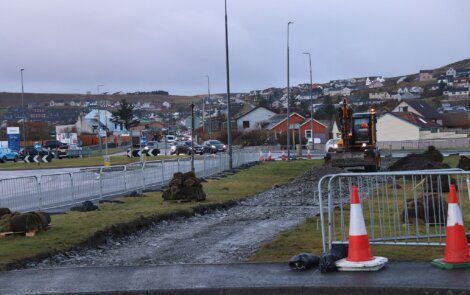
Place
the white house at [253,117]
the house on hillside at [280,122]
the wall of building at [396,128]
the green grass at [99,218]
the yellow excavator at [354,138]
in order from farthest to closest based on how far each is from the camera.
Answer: the white house at [253,117] < the house on hillside at [280,122] < the wall of building at [396,128] < the yellow excavator at [354,138] < the green grass at [99,218]

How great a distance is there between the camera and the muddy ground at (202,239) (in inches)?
476

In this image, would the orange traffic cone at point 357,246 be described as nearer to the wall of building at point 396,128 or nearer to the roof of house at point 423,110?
the wall of building at point 396,128

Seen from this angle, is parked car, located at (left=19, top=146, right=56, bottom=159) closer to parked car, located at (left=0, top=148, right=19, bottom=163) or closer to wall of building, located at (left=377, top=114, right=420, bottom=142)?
parked car, located at (left=0, top=148, right=19, bottom=163)

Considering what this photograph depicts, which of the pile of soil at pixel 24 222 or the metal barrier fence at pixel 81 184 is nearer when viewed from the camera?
the pile of soil at pixel 24 222

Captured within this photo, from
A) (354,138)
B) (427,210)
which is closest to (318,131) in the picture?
(354,138)

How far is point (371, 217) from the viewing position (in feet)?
35.0

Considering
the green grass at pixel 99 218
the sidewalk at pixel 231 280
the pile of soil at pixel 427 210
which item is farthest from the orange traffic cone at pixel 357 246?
the green grass at pixel 99 218

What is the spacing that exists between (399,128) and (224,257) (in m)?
92.6

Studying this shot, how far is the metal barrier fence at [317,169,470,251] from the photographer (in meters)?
9.96

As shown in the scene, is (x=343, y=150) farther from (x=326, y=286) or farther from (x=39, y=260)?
(x=326, y=286)

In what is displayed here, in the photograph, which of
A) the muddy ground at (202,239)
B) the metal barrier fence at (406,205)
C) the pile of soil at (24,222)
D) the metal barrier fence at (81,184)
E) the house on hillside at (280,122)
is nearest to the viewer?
the metal barrier fence at (406,205)

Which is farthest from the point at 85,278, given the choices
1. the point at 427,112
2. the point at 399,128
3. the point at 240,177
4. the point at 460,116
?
the point at 460,116

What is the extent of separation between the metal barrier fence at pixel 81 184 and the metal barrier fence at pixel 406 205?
453 inches

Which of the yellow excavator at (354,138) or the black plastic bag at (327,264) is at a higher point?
the yellow excavator at (354,138)
